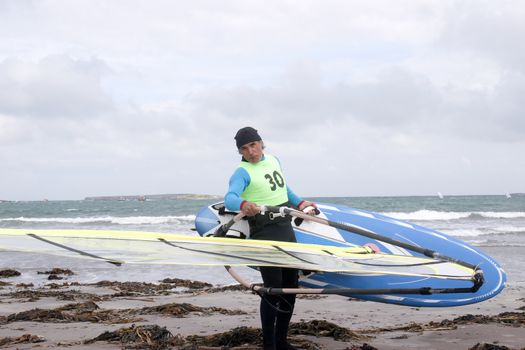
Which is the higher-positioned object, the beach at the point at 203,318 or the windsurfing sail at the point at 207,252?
the windsurfing sail at the point at 207,252

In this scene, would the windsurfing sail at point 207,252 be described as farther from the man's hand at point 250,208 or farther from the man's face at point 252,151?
the man's face at point 252,151

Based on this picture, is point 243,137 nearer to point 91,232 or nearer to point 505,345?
point 91,232

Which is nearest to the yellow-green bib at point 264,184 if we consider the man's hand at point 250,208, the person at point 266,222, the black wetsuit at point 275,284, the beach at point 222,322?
the person at point 266,222

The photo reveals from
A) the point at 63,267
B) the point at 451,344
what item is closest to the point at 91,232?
the point at 451,344

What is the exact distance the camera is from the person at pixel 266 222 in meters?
3.98

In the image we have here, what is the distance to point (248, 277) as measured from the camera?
9344mm

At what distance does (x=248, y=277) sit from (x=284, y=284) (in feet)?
17.4

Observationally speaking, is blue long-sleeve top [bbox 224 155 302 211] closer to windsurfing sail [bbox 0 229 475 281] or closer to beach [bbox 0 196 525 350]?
windsurfing sail [bbox 0 229 475 281]

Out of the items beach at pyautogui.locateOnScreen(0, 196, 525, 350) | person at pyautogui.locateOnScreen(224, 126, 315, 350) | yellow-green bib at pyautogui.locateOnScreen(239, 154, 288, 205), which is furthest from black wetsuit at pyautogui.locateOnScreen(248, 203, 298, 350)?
beach at pyautogui.locateOnScreen(0, 196, 525, 350)

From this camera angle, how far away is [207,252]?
387 centimetres

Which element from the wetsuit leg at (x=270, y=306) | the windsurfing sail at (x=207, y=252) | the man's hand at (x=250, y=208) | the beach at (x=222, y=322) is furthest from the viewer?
the beach at (x=222, y=322)

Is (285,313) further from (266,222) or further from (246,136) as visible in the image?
(246,136)

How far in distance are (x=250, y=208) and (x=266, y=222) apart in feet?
0.91

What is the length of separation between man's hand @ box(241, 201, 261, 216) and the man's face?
360 mm
